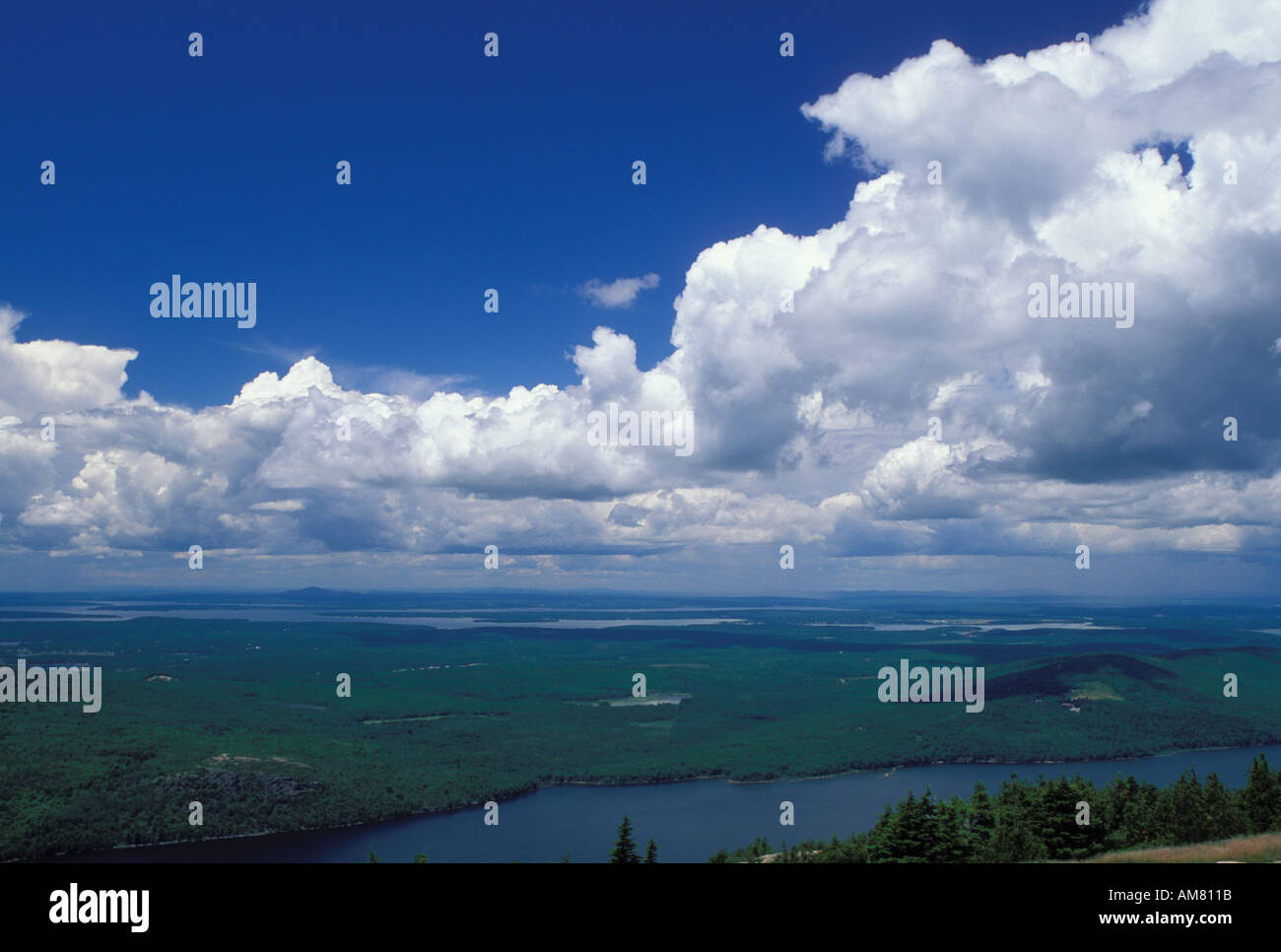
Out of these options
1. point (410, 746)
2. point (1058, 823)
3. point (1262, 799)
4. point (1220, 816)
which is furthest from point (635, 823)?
point (1220, 816)

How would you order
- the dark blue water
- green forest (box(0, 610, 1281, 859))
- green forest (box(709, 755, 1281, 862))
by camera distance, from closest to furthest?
green forest (box(709, 755, 1281, 862)) → the dark blue water → green forest (box(0, 610, 1281, 859))

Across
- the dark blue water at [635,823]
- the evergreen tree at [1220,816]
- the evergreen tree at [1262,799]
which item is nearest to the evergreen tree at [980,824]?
the evergreen tree at [1220,816]

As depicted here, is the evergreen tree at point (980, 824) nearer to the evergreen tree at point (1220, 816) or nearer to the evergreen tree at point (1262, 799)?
the evergreen tree at point (1220, 816)

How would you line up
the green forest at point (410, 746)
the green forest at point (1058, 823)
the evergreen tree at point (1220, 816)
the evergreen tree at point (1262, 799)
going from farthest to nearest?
the green forest at point (410, 746) → the evergreen tree at point (1262, 799) → the evergreen tree at point (1220, 816) → the green forest at point (1058, 823)

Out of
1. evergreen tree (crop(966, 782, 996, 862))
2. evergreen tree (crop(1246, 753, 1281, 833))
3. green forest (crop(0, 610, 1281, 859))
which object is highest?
evergreen tree (crop(1246, 753, 1281, 833))

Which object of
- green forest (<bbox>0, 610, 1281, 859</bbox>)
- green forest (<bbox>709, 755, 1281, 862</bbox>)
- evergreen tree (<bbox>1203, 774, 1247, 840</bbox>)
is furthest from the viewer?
green forest (<bbox>0, 610, 1281, 859</bbox>)

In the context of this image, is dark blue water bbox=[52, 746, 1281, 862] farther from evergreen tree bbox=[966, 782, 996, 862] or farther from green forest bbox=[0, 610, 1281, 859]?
evergreen tree bbox=[966, 782, 996, 862]

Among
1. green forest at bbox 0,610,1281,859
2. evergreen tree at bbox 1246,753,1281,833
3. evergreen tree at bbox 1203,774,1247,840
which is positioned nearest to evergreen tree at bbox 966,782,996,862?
evergreen tree at bbox 1203,774,1247,840

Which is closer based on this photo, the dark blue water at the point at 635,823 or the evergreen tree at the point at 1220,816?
the evergreen tree at the point at 1220,816

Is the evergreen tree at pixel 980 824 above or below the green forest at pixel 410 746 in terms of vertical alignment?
above

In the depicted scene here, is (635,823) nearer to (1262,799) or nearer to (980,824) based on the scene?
(980,824)
